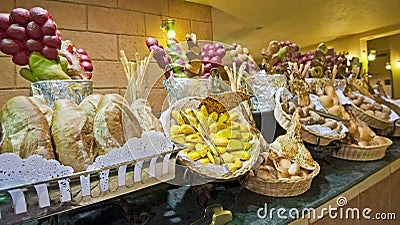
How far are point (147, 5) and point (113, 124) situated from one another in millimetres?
1158

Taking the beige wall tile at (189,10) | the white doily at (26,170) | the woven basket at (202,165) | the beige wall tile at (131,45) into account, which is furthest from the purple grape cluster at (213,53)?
the beige wall tile at (189,10)

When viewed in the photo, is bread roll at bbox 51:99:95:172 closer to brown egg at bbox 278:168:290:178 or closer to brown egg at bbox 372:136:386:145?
brown egg at bbox 278:168:290:178

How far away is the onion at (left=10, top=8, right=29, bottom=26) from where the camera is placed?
0.52 metres

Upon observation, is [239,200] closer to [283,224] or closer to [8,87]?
[283,224]

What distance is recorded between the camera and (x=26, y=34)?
53 centimetres

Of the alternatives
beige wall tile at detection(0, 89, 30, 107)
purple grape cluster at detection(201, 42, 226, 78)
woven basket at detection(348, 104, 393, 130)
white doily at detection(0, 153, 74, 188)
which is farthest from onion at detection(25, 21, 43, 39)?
woven basket at detection(348, 104, 393, 130)

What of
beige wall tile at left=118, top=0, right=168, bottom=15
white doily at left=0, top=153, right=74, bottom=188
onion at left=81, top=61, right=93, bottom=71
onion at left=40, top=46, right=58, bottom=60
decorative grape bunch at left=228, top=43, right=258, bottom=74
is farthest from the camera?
beige wall tile at left=118, top=0, right=168, bottom=15

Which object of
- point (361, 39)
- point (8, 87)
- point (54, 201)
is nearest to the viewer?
point (54, 201)

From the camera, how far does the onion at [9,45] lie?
0.52 meters

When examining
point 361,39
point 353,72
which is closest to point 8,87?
point 353,72

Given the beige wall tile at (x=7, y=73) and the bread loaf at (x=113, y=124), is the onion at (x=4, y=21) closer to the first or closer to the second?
the bread loaf at (x=113, y=124)

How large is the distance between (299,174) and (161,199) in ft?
1.34

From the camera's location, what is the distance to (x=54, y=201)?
0.37 m

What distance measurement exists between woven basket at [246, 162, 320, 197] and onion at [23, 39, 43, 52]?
621 mm
